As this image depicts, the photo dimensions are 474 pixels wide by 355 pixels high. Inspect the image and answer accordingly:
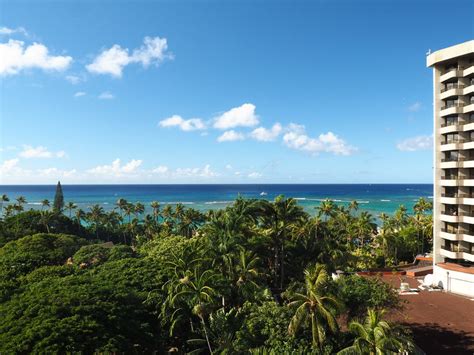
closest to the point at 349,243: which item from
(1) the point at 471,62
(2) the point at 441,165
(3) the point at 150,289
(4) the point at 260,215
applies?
(2) the point at 441,165

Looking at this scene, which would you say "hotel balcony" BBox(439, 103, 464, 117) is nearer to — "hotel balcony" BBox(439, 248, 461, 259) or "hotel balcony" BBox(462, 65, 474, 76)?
"hotel balcony" BBox(462, 65, 474, 76)

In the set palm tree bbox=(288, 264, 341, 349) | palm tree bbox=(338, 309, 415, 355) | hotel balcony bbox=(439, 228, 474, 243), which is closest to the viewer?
palm tree bbox=(338, 309, 415, 355)

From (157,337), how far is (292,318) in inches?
523

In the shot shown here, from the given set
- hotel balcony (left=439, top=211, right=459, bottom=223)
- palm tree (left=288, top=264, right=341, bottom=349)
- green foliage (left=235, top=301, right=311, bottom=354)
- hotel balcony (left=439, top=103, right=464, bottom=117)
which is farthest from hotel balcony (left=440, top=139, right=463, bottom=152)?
green foliage (left=235, top=301, right=311, bottom=354)

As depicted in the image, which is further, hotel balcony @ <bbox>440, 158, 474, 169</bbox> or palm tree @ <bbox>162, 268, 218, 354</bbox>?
hotel balcony @ <bbox>440, 158, 474, 169</bbox>

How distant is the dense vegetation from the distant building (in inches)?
558

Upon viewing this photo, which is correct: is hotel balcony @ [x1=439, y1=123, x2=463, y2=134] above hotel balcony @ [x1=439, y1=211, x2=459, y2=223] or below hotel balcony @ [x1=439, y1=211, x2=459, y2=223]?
above

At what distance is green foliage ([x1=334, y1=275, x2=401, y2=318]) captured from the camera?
3170 cm

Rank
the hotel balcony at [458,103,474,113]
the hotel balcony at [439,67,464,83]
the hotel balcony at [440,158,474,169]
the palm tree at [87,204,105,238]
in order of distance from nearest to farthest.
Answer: the hotel balcony at [458,103,474,113], the hotel balcony at [440,158,474,169], the hotel balcony at [439,67,464,83], the palm tree at [87,204,105,238]

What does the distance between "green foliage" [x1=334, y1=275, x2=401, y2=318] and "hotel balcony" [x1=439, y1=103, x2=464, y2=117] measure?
27.1m

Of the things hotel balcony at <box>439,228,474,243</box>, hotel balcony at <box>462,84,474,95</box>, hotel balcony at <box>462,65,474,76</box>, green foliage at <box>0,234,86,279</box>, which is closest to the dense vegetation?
green foliage at <box>0,234,86,279</box>

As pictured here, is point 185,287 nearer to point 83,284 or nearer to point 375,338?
point 83,284

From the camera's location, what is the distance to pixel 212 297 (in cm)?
3197

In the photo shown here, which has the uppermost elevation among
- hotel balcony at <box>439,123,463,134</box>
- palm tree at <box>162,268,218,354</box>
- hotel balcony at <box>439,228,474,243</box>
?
hotel balcony at <box>439,123,463,134</box>
